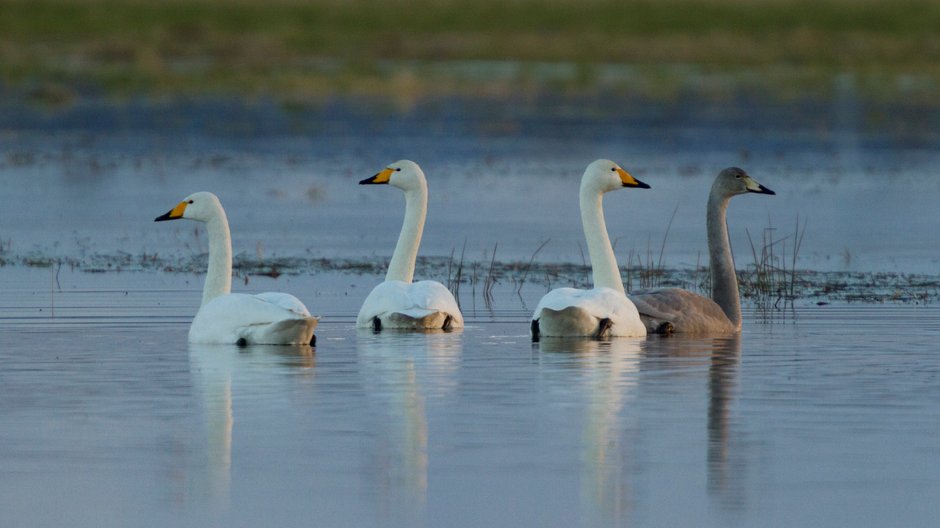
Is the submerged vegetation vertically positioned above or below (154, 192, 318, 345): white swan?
above

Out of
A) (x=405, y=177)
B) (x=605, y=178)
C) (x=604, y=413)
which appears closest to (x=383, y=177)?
(x=405, y=177)

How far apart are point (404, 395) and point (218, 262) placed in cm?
373

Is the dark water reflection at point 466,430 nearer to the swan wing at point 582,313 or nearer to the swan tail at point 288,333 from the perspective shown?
the swan tail at point 288,333

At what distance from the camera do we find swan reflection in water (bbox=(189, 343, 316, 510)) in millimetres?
7758

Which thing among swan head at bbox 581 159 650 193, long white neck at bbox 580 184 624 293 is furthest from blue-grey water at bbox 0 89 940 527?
swan head at bbox 581 159 650 193

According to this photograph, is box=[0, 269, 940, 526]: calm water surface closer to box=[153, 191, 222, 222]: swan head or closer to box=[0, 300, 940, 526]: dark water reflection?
box=[0, 300, 940, 526]: dark water reflection

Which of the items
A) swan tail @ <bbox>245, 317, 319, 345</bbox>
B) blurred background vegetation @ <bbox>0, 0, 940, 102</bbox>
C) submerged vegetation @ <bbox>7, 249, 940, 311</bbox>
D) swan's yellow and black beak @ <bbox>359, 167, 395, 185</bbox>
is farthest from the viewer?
blurred background vegetation @ <bbox>0, 0, 940, 102</bbox>

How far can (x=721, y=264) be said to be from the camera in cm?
1416

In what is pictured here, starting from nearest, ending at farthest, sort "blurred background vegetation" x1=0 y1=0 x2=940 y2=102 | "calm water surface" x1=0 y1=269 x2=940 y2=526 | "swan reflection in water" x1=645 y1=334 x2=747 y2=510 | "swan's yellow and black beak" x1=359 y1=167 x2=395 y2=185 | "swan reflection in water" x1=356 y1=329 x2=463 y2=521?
"calm water surface" x1=0 y1=269 x2=940 y2=526 < "swan reflection in water" x1=356 y1=329 x2=463 y2=521 < "swan reflection in water" x1=645 y1=334 x2=747 y2=510 < "swan's yellow and black beak" x1=359 y1=167 x2=395 y2=185 < "blurred background vegetation" x1=0 y1=0 x2=940 y2=102

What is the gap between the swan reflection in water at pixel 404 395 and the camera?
7.69 meters

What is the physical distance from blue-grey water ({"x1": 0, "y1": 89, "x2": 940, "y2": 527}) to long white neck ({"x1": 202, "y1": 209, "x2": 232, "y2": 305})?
370 mm

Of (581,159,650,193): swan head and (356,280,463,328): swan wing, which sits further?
(581,159,650,193): swan head

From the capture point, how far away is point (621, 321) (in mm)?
12484

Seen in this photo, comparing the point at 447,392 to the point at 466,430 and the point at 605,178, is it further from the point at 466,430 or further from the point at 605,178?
the point at 605,178
